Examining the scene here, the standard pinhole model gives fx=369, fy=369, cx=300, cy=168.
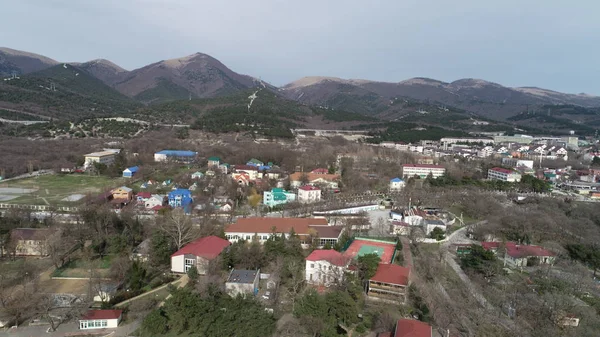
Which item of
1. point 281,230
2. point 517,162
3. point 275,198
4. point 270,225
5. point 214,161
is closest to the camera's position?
point 281,230

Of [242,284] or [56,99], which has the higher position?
[56,99]

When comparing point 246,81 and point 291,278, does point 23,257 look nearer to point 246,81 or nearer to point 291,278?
point 291,278

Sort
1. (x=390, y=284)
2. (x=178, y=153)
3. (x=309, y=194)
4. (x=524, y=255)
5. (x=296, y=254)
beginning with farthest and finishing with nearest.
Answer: (x=178, y=153), (x=309, y=194), (x=524, y=255), (x=296, y=254), (x=390, y=284)

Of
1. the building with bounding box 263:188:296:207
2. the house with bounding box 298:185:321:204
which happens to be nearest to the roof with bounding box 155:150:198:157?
the building with bounding box 263:188:296:207

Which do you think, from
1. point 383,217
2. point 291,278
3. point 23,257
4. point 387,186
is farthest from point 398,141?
point 23,257

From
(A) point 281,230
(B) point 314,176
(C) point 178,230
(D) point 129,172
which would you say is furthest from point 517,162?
(D) point 129,172

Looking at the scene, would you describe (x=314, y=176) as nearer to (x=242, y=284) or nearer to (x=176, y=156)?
(x=176, y=156)

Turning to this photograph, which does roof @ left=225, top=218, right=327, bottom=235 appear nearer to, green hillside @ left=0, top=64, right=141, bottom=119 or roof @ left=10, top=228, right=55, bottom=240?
roof @ left=10, top=228, right=55, bottom=240
